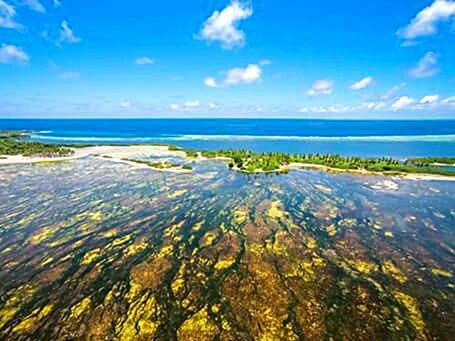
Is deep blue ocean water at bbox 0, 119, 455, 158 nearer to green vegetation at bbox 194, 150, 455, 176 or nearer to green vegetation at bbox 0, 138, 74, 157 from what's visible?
green vegetation at bbox 194, 150, 455, 176

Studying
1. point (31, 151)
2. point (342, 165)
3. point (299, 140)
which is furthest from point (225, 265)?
point (299, 140)

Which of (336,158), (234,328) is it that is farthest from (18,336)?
(336,158)

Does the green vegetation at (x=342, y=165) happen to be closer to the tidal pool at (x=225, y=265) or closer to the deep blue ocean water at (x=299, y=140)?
the tidal pool at (x=225, y=265)

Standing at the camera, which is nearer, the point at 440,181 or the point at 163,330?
the point at 163,330

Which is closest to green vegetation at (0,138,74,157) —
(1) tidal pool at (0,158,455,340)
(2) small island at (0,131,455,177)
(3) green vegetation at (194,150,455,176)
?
(2) small island at (0,131,455,177)

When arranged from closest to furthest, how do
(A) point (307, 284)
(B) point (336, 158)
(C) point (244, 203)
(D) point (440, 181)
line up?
(A) point (307, 284) → (C) point (244, 203) → (D) point (440, 181) → (B) point (336, 158)

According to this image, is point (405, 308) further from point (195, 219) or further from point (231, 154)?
point (231, 154)

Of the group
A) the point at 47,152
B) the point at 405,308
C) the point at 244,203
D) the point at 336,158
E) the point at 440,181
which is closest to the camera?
the point at 405,308

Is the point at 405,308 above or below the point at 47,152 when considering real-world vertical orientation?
above

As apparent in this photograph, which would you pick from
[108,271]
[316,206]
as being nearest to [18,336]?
[108,271]
